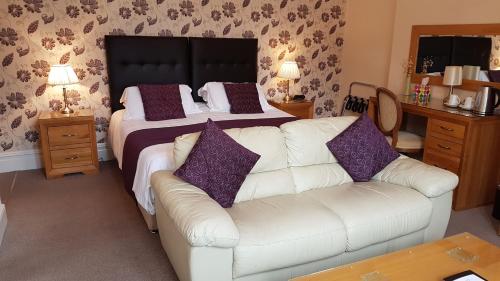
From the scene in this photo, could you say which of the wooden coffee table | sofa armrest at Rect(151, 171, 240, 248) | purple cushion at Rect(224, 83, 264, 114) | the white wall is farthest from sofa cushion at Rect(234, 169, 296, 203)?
the white wall

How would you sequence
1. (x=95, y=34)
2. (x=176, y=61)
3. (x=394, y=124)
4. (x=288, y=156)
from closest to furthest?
(x=288, y=156)
(x=394, y=124)
(x=95, y=34)
(x=176, y=61)

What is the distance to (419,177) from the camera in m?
2.40

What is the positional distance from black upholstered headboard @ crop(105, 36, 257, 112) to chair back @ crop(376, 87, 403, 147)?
158cm

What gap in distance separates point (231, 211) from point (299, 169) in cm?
62

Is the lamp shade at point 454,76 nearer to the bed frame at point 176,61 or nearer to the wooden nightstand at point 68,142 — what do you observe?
the bed frame at point 176,61

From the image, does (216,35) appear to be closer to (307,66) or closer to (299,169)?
(307,66)

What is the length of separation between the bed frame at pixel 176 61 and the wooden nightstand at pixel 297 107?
18.2 inches

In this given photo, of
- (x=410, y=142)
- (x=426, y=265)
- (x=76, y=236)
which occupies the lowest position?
(x=76, y=236)

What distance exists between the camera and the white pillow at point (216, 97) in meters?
4.04

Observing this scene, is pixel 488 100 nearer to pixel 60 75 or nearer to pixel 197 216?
pixel 197 216

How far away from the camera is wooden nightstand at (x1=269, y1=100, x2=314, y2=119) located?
4.55 metres

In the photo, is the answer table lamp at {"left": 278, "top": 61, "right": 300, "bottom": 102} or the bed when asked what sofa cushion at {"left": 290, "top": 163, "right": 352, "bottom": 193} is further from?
table lamp at {"left": 278, "top": 61, "right": 300, "bottom": 102}

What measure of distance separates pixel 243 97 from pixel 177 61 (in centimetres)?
83

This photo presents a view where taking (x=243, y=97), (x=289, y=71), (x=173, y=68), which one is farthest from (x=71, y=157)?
(x=289, y=71)
